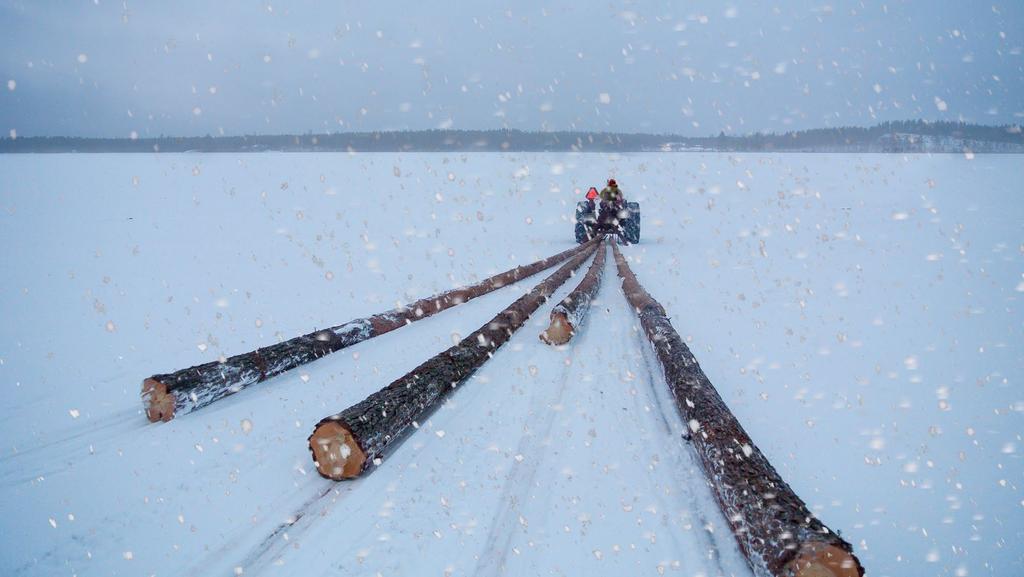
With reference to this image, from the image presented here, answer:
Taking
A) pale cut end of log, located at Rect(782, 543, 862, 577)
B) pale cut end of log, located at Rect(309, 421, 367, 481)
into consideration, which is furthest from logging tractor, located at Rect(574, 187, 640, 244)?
pale cut end of log, located at Rect(782, 543, 862, 577)

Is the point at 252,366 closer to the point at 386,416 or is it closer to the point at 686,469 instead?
the point at 386,416

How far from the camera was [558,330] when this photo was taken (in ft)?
20.0

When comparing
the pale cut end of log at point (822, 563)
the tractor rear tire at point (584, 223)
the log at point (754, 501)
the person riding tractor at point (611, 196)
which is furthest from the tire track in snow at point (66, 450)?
the person riding tractor at point (611, 196)

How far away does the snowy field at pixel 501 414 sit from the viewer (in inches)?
114

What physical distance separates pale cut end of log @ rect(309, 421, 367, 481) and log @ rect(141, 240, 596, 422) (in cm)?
165

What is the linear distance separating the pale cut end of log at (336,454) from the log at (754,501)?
2.13m

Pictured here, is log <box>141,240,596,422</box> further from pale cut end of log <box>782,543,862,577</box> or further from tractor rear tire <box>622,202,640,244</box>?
tractor rear tire <box>622,202,640,244</box>

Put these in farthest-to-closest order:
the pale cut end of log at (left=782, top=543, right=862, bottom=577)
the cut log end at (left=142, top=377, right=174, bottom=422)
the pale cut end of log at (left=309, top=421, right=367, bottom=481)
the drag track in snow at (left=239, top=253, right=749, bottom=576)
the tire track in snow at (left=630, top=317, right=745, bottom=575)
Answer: the cut log end at (left=142, top=377, right=174, bottom=422)
the pale cut end of log at (left=309, top=421, right=367, bottom=481)
the tire track in snow at (left=630, top=317, right=745, bottom=575)
the drag track in snow at (left=239, top=253, right=749, bottom=576)
the pale cut end of log at (left=782, top=543, right=862, bottom=577)

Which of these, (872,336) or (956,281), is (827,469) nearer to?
(872,336)

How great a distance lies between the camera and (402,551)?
2.77 metres

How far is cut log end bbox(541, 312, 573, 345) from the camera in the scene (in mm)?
6074

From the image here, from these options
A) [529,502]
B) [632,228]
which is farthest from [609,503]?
[632,228]

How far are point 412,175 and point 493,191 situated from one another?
4.70 meters

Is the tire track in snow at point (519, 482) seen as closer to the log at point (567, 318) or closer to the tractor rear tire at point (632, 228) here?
the log at point (567, 318)
